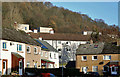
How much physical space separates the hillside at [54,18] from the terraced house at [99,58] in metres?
64.7

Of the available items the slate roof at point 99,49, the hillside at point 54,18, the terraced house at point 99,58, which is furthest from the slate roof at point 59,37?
the hillside at point 54,18

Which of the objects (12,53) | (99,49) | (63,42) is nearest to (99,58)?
(99,49)

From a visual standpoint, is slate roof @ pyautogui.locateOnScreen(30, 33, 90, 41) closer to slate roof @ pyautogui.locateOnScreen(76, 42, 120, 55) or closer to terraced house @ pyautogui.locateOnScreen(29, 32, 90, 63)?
terraced house @ pyautogui.locateOnScreen(29, 32, 90, 63)

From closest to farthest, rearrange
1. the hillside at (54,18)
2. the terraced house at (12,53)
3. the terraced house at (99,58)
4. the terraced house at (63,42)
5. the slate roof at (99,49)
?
1. the terraced house at (12,53)
2. the terraced house at (99,58)
3. the slate roof at (99,49)
4. the terraced house at (63,42)
5. the hillside at (54,18)

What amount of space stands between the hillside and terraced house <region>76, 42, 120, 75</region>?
64.7m

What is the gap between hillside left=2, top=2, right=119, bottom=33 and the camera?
389ft

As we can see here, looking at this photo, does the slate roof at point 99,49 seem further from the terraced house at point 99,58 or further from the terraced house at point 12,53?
the terraced house at point 12,53

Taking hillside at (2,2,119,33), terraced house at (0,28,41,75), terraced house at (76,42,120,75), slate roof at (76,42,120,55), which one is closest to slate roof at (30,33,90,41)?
slate roof at (76,42,120,55)

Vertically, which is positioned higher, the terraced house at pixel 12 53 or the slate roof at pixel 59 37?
the slate roof at pixel 59 37

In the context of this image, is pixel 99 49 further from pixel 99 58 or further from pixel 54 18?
pixel 54 18

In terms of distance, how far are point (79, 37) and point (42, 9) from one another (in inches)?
2811

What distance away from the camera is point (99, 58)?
4578cm

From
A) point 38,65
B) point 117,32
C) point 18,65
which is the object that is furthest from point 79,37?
point 18,65

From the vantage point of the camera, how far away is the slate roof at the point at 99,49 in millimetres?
45188
